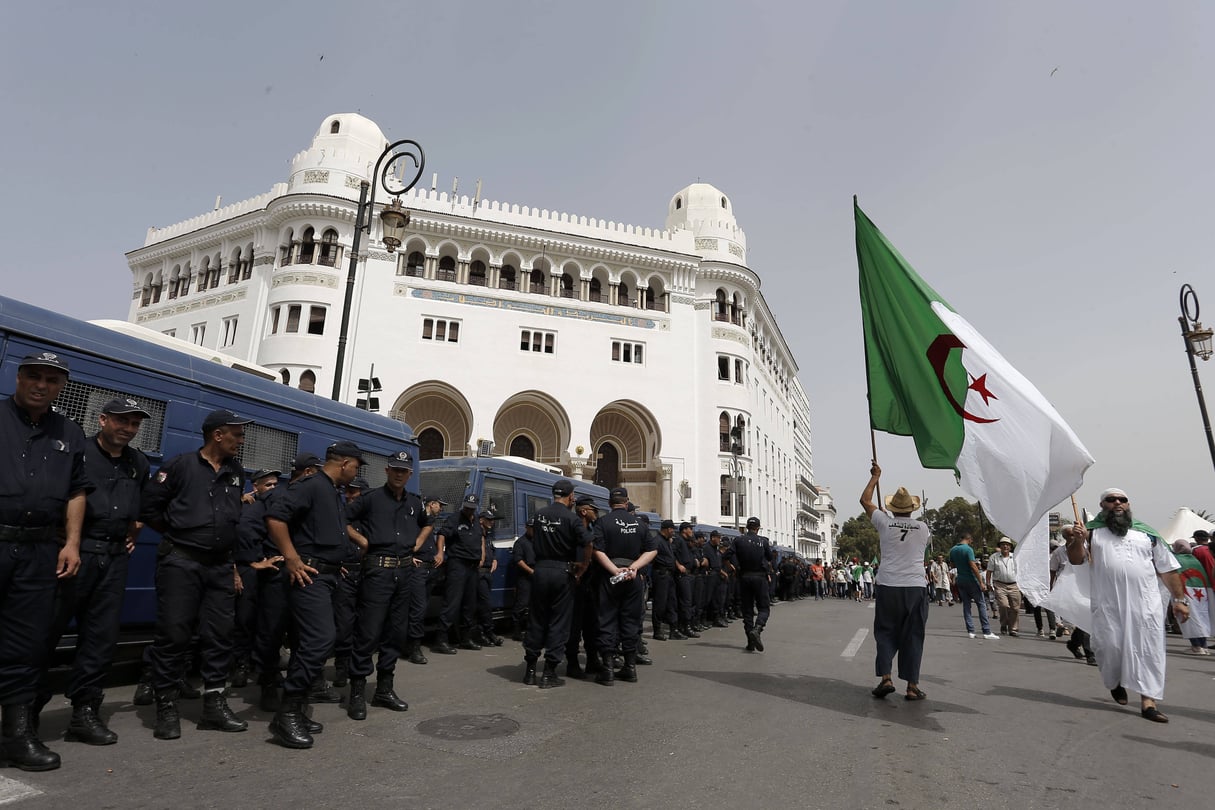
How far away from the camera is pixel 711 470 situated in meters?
34.7

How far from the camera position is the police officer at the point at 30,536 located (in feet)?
11.4

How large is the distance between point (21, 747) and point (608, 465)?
106ft

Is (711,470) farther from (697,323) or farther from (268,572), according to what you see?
(268,572)

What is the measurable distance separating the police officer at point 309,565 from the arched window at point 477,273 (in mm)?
30443

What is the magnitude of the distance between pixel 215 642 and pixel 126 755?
0.75 m

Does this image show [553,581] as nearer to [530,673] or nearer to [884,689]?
[530,673]

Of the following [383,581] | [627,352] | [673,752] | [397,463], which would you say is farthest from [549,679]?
[627,352]

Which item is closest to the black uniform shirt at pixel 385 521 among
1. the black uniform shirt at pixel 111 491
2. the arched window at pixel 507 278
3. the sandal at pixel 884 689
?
the black uniform shirt at pixel 111 491

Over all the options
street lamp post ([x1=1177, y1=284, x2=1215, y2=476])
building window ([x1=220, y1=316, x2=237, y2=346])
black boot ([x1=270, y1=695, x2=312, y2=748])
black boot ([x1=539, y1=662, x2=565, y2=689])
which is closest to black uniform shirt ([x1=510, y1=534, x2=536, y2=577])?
black boot ([x1=539, y1=662, x2=565, y2=689])

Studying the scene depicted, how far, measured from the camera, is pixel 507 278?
34906 mm

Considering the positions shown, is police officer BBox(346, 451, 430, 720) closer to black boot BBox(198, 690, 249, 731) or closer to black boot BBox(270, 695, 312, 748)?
black boot BBox(270, 695, 312, 748)

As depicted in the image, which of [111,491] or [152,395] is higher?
[152,395]

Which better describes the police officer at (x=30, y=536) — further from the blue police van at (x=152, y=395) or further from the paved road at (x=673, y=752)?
the blue police van at (x=152, y=395)

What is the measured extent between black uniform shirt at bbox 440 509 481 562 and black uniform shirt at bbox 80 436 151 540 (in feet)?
15.4
